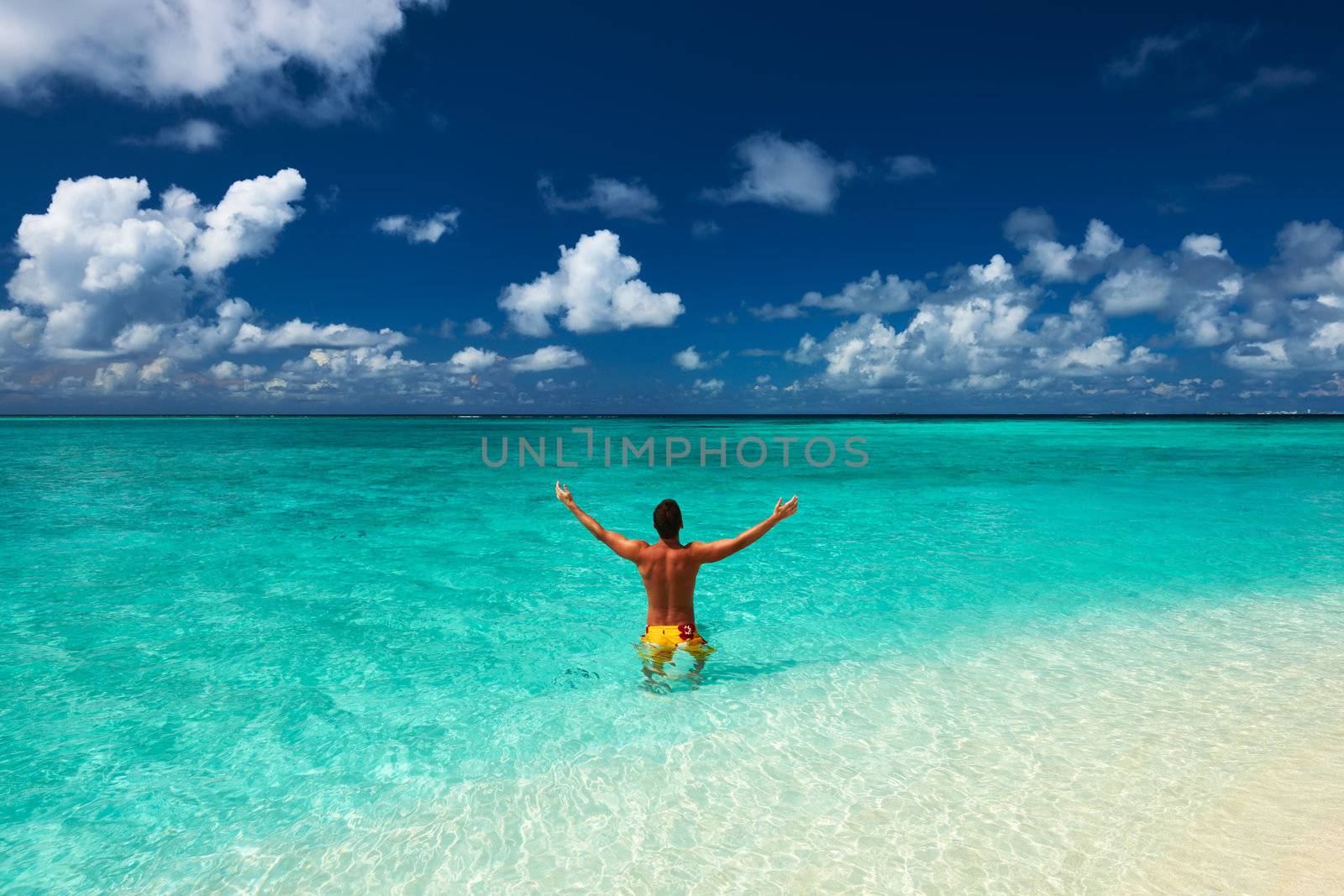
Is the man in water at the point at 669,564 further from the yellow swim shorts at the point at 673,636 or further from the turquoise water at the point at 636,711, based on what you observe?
the turquoise water at the point at 636,711

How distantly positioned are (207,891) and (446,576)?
6953mm

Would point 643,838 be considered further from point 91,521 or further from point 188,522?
point 91,521

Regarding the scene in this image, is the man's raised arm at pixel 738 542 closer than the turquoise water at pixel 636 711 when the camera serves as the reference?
No

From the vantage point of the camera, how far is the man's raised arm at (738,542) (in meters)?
5.31

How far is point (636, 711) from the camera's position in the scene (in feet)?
18.2

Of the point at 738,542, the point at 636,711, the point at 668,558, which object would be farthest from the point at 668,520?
the point at 636,711

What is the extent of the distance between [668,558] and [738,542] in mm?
697

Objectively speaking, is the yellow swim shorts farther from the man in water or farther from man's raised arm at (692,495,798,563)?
man's raised arm at (692,495,798,563)

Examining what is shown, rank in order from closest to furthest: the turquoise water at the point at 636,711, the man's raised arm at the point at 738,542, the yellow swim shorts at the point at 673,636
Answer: the turquoise water at the point at 636,711
the man's raised arm at the point at 738,542
the yellow swim shorts at the point at 673,636

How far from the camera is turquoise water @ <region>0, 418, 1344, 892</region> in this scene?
12.4ft

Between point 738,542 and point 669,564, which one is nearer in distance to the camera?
point 738,542

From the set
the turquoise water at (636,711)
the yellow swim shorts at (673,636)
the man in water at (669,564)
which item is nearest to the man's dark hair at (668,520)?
the man in water at (669,564)

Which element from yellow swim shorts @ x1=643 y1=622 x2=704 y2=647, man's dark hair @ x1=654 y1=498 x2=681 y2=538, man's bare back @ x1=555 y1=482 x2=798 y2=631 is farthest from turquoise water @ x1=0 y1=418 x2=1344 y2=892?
man's dark hair @ x1=654 y1=498 x2=681 y2=538

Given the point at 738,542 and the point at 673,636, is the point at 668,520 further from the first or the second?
A: the point at 673,636
